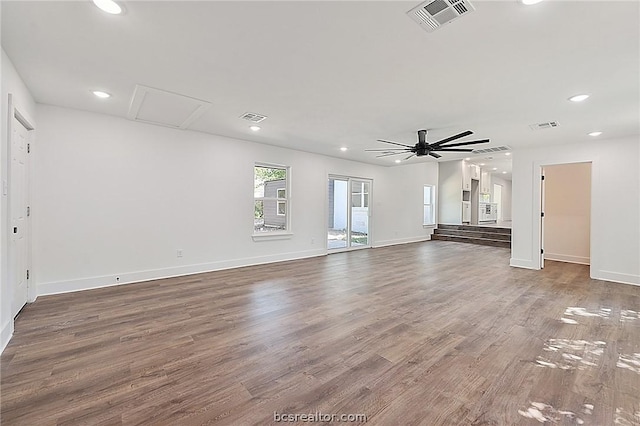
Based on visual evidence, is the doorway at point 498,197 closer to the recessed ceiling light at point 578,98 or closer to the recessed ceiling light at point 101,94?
the recessed ceiling light at point 578,98

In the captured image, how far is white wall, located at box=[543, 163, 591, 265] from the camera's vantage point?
661cm

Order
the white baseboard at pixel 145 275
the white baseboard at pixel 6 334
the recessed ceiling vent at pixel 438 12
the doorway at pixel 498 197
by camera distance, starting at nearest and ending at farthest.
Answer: the recessed ceiling vent at pixel 438 12, the white baseboard at pixel 6 334, the white baseboard at pixel 145 275, the doorway at pixel 498 197

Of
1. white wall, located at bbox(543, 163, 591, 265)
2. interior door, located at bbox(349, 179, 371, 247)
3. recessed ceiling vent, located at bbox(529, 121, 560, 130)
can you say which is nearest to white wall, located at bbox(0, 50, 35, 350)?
recessed ceiling vent, located at bbox(529, 121, 560, 130)

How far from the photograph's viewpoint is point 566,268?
607 cm

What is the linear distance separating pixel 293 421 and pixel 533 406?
1.48m

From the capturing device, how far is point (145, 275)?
4672 mm

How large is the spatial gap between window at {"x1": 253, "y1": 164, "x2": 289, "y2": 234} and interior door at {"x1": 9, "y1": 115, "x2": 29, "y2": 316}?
3348 millimetres

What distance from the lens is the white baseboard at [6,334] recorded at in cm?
242

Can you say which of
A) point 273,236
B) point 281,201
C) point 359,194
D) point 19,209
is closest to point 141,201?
point 19,209

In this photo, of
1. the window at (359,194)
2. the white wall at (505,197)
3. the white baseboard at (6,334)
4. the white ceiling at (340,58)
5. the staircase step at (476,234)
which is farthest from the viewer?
the white wall at (505,197)

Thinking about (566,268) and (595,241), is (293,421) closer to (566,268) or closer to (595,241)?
(595,241)

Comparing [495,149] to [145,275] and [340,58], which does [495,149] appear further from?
[145,275]

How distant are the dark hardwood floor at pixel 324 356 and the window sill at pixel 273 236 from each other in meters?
1.72

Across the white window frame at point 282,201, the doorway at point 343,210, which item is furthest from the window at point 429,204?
the white window frame at point 282,201
